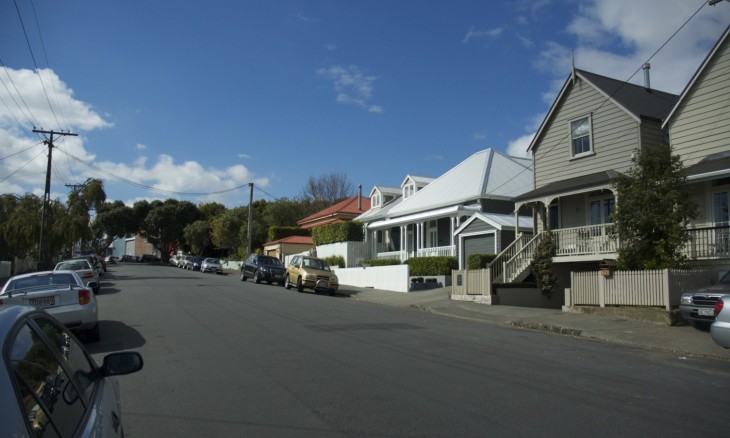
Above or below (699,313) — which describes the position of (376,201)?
above

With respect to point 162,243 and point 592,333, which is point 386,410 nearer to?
point 592,333

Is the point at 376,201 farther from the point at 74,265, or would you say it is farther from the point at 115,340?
the point at 115,340

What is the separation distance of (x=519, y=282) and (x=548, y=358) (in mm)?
12995

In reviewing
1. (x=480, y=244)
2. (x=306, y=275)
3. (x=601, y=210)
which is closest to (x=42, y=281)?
(x=306, y=275)

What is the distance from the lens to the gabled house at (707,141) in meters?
17.0

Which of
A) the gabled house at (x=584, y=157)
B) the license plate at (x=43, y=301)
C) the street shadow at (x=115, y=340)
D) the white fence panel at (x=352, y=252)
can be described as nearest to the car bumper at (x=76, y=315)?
the license plate at (x=43, y=301)

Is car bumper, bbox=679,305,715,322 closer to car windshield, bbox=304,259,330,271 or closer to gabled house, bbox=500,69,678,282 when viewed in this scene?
gabled house, bbox=500,69,678,282

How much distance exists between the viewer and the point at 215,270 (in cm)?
4959

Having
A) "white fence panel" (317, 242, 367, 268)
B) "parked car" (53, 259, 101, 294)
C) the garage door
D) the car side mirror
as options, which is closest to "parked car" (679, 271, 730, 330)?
the car side mirror

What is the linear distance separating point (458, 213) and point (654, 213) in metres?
14.7

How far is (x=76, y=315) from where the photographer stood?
11.0 metres

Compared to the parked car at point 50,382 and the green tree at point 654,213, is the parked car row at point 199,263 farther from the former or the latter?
the parked car at point 50,382

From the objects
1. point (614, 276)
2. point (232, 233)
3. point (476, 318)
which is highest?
point (232, 233)

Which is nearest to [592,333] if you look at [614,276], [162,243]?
[614,276]
